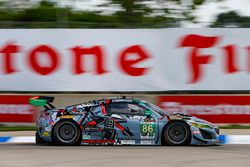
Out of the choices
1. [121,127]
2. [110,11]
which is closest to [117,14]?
[110,11]

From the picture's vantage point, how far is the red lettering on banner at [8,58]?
17953mm

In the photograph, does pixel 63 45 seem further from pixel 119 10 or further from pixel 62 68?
pixel 119 10

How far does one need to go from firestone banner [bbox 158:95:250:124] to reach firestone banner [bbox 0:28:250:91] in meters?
0.80

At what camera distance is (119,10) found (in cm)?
2267

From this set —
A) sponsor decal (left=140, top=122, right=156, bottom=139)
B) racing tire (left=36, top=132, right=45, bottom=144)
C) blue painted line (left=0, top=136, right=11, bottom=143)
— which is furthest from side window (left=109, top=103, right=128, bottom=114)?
blue painted line (left=0, top=136, right=11, bottom=143)

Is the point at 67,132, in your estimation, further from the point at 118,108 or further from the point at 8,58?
the point at 8,58

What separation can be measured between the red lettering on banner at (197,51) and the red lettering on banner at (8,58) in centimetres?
545

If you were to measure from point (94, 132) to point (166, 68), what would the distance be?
5.87 meters

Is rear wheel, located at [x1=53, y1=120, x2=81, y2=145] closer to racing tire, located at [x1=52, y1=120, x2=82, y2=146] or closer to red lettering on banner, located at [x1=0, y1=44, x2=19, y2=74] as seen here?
racing tire, located at [x1=52, y1=120, x2=82, y2=146]

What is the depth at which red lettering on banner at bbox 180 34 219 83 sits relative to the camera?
17922 millimetres

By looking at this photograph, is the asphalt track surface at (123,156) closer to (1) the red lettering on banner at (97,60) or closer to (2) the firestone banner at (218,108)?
(2) the firestone banner at (218,108)

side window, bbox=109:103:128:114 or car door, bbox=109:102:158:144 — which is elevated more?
side window, bbox=109:103:128:114

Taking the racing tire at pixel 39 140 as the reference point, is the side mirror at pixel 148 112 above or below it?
above

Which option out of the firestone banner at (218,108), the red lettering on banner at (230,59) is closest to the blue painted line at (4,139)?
the firestone banner at (218,108)
